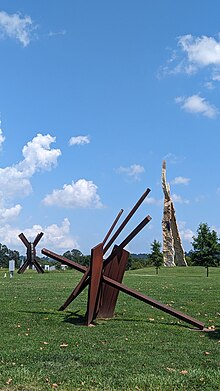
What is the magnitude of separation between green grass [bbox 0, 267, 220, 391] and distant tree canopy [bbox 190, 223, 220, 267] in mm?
26328

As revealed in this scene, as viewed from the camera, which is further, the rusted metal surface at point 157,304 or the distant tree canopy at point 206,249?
the distant tree canopy at point 206,249

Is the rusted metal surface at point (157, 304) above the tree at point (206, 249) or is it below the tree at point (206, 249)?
Answer: below

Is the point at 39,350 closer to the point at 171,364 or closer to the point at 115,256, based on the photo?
the point at 171,364

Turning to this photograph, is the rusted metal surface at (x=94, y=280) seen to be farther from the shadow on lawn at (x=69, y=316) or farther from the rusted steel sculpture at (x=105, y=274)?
the shadow on lawn at (x=69, y=316)

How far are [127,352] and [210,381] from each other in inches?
68.2

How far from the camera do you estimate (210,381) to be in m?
5.41

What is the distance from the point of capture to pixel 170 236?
52906mm

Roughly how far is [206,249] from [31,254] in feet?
45.3

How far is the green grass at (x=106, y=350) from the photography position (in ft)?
17.7

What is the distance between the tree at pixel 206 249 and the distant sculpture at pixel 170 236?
14413 millimetres

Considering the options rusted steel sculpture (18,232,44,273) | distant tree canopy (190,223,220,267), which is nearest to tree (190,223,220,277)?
distant tree canopy (190,223,220,267)

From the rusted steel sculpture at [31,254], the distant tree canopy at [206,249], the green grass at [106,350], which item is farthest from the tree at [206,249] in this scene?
the green grass at [106,350]

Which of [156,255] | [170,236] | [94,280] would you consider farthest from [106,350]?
[170,236]

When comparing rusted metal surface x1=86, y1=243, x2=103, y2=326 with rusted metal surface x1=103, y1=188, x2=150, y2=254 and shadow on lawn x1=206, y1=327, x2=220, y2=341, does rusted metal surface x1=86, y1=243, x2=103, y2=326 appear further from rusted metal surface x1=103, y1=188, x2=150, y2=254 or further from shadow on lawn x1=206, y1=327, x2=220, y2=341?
shadow on lawn x1=206, y1=327, x2=220, y2=341
